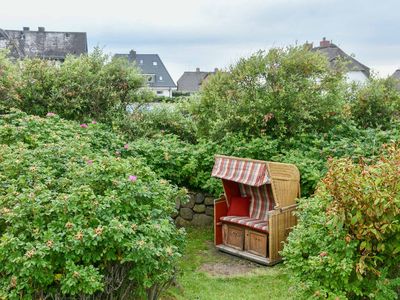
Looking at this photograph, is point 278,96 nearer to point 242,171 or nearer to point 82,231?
point 242,171

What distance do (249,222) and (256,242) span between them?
317mm

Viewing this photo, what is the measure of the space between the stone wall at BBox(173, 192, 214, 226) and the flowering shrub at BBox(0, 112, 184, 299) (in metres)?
3.56

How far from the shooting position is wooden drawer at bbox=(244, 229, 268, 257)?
5.83 metres

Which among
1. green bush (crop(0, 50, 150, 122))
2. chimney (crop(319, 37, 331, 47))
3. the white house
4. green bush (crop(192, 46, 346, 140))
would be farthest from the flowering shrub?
Answer: the white house

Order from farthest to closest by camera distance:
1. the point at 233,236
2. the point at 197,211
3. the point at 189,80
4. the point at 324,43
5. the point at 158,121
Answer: the point at 189,80 < the point at 324,43 < the point at 158,121 < the point at 197,211 < the point at 233,236

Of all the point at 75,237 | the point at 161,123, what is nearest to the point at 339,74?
the point at 161,123

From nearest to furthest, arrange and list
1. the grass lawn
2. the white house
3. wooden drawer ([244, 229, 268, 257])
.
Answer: the grass lawn, wooden drawer ([244, 229, 268, 257]), the white house

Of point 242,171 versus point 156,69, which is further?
point 156,69

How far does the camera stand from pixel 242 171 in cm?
601

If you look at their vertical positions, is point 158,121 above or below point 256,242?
above

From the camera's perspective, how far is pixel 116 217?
323 cm

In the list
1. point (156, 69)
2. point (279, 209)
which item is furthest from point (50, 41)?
point (279, 209)

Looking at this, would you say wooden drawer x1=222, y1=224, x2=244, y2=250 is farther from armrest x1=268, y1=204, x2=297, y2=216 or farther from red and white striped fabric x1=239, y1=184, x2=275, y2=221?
armrest x1=268, y1=204, x2=297, y2=216

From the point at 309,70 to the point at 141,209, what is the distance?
221 inches
